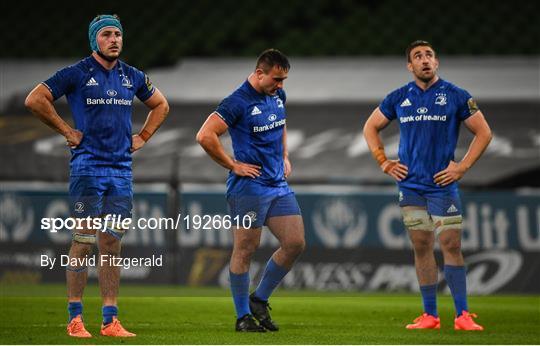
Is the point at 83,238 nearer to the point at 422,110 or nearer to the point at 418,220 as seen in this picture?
the point at 418,220

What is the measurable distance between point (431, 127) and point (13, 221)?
7790 millimetres

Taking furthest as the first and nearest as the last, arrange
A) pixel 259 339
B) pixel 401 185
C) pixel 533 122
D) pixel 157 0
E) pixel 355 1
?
1. pixel 157 0
2. pixel 355 1
3. pixel 533 122
4. pixel 401 185
5. pixel 259 339

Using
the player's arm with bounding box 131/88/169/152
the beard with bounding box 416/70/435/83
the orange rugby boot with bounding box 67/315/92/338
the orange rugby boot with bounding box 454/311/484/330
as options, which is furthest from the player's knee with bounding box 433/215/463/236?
the orange rugby boot with bounding box 67/315/92/338

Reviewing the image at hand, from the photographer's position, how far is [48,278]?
48.4 feet

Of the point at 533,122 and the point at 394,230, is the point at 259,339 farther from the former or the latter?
the point at 533,122

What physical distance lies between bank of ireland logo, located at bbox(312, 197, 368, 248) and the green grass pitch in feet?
2.87

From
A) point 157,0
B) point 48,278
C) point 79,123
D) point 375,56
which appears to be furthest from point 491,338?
point 157,0

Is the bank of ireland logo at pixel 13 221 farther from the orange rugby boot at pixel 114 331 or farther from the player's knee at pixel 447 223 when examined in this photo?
the player's knee at pixel 447 223

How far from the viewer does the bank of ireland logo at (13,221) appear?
48.5ft

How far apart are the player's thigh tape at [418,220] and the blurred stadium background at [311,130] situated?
5220 millimetres

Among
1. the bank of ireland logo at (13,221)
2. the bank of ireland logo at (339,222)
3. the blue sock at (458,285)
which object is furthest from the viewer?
the bank of ireland logo at (13,221)

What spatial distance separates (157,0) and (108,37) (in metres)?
15.6

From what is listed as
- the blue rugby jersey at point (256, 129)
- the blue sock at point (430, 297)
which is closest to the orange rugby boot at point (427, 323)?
the blue sock at point (430, 297)

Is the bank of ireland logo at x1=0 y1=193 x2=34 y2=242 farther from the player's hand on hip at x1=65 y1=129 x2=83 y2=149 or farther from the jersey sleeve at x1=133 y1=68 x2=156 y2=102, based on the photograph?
the player's hand on hip at x1=65 y1=129 x2=83 y2=149
